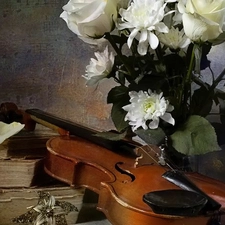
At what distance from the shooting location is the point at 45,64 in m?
1.10

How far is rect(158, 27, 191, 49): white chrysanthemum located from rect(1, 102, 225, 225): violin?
192mm

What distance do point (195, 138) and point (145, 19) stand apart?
20 cm

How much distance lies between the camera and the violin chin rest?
657 millimetres

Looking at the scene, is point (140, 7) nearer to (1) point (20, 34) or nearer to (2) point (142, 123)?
(2) point (142, 123)

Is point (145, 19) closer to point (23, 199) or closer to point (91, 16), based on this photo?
point (91, 16)

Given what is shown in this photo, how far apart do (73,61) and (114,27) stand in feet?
1.01

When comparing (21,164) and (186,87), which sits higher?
(186,87)

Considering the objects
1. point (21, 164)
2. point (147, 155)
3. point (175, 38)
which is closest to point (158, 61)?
point (175, 38)

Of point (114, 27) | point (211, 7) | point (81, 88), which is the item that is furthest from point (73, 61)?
point (211, 7)

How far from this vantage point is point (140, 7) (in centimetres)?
76

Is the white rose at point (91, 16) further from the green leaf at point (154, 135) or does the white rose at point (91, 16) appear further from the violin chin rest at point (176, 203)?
the violin chin rest at point (176, 203)

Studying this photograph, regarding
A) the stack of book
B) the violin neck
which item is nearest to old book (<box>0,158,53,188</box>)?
the stack of book

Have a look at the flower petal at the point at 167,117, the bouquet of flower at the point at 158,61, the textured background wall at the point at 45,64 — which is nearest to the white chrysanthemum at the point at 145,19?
the bouquet of flower at the point at 158,61

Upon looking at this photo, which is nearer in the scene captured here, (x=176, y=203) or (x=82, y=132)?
(x=176, y=203)
